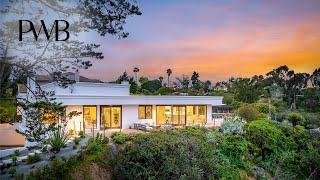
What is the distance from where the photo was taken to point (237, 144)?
9234 millimetres

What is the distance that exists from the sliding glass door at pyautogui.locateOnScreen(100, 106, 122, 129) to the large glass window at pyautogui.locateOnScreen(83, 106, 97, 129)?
32cm

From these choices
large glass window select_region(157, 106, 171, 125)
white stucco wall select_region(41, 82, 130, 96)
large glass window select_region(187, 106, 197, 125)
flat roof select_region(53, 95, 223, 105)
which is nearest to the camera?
flat roof select_region(53, 95, 223, 105)

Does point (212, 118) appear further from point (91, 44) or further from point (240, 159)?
point (91, 44)

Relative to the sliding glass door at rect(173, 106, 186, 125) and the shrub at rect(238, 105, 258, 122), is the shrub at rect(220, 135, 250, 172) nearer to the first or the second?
the shrub at rect(238, 105, 258, 122)

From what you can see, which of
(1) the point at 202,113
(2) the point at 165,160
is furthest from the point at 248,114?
(2) the point at 165,160

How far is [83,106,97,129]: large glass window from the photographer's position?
13.1 meters

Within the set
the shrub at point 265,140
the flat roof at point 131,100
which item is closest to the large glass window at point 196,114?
the flat roof at point 131,100

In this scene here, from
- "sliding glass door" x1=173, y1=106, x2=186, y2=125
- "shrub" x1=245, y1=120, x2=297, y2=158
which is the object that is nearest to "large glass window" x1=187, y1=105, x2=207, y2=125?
"sliding glass door" x1=173, y1=106, x2=186, y2=125

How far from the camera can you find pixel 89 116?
1327cm

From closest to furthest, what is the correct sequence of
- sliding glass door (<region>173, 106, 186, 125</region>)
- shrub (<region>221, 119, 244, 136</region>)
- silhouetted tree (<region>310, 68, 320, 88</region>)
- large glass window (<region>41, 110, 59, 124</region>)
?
large glass window (<region>41, 110, 59, 124</region>) < shrub (<region>221, 119, 244, 136</region>) < sliding glass door (<region>173, 106, 186, 125</region>) < silhouetted tree (<region>310, 68, 320, 88</region>)

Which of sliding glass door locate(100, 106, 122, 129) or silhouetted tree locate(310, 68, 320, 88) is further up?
silhouetted tree locate(310, 68, 320, 88)

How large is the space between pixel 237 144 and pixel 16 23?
6981 millimetres

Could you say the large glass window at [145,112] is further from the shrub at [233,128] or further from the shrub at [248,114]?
the shrub at [233,128]

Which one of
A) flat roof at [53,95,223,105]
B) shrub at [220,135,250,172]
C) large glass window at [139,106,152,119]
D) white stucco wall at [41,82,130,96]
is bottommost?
shrub at [220,135,250,172]
